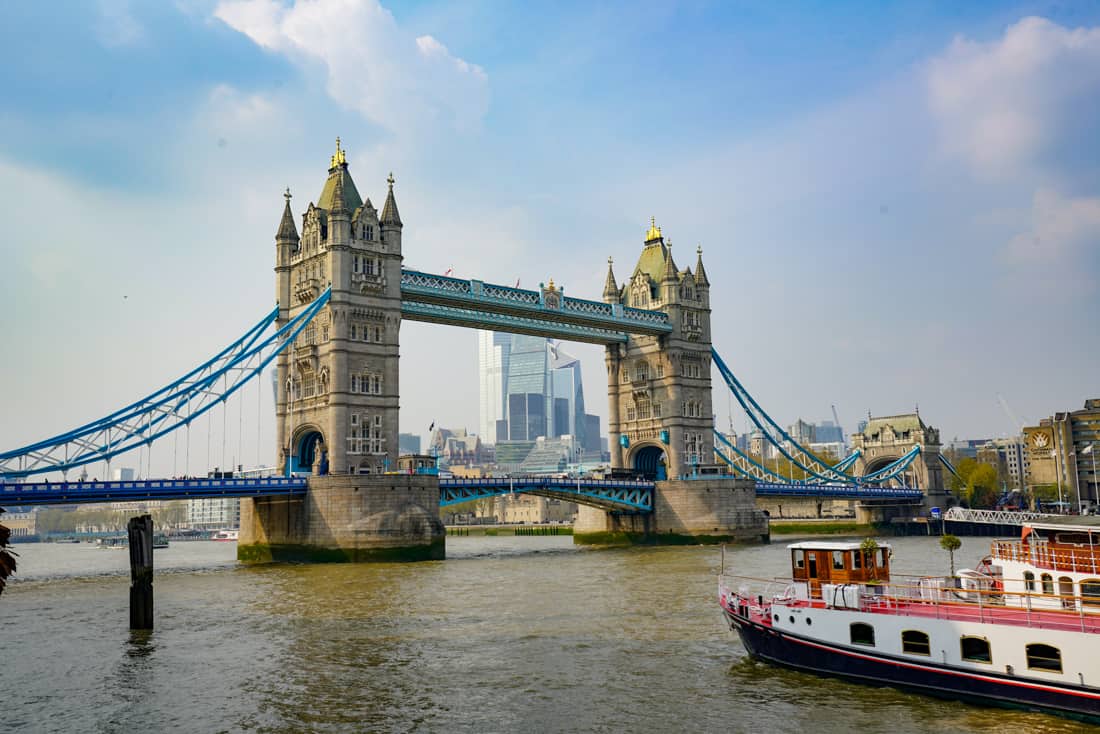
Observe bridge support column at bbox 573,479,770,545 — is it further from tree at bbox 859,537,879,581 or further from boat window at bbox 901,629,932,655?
boat window at bbox 901,629,932,655

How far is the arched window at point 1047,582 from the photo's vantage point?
2214 cm

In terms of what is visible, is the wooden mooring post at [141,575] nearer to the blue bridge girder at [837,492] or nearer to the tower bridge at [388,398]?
the tower bridge at [388,398]

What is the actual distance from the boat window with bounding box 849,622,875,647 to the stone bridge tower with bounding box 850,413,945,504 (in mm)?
92422

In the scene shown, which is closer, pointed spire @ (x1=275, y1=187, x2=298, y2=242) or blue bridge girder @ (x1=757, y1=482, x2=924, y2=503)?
pointed spire @ (x1=275, y1=187, x2=298, y2=242)

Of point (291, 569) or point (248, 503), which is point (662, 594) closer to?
point (291, 569)

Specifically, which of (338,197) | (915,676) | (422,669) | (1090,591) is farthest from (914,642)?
(338,197)

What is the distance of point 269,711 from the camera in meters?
19.7

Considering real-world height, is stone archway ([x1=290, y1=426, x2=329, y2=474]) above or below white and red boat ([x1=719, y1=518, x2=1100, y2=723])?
above

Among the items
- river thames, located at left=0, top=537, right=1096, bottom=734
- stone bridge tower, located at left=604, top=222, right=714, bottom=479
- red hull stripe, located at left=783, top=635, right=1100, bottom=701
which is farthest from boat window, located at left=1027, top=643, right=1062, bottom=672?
stone bridge tower, located at left=604, top=222, right=714, bottom=479

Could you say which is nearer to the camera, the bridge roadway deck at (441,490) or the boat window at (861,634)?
the boat window at (861,634)

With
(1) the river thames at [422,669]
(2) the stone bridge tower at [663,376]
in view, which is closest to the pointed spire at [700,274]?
(2) the stone bridge tower at [663,376]

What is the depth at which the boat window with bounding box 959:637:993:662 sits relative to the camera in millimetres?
20094

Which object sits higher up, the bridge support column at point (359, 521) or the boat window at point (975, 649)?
the bridge support column at point (359, 521)

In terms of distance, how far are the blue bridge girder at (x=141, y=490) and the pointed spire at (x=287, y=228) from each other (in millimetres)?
17896
